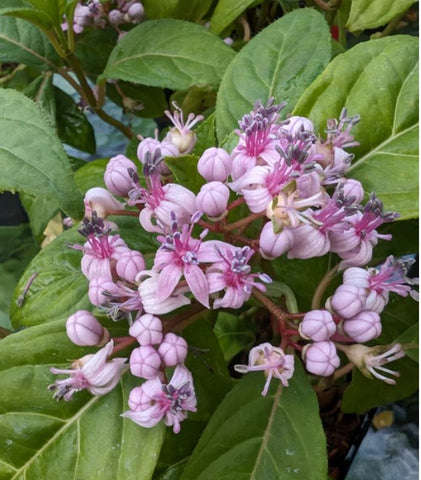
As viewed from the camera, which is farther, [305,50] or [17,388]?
[305,50]

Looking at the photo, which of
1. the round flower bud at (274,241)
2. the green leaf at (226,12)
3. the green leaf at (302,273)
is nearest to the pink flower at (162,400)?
the round flower bud at (274,241)

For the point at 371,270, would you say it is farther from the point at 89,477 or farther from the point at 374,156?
the point at 89,477

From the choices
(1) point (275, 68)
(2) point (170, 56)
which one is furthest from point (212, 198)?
(2) point (170, 56)

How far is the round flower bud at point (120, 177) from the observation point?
0.55 metres

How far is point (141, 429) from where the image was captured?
20.6 inches

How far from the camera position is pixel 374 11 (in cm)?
76

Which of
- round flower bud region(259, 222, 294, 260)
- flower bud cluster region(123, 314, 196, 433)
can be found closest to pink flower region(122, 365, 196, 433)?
flower bud cluster region(123, 314, 196, 433)

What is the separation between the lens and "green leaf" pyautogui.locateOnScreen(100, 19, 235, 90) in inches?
30.2

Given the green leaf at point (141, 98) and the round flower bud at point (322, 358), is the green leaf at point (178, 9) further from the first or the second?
the round flower bud at point (322, 358)

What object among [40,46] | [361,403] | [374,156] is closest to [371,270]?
[374,156]

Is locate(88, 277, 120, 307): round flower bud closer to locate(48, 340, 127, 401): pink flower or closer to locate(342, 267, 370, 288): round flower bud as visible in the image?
locate(48, 340, 127, 401): pink flower

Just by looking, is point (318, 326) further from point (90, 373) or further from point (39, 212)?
point (39, 212)

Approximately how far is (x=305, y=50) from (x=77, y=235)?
30 centimetres

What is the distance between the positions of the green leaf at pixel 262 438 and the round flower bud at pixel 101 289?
14 cm
